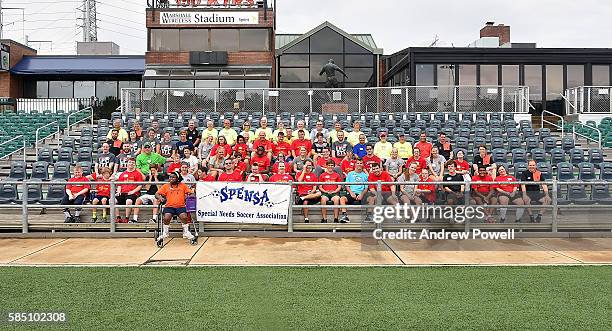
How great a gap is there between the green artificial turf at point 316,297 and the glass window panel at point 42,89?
103 feet

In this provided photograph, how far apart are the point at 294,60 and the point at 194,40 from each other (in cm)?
558

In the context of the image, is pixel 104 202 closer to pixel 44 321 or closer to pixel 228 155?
pixel 228 155

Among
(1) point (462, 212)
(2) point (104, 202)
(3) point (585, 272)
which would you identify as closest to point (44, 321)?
(2) point (104, 202)

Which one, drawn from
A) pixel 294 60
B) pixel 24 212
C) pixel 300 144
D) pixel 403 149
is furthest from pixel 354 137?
pixel 294 60

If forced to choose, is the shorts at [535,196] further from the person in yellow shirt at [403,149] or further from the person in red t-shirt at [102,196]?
the person in red t-shirt at [102,196]

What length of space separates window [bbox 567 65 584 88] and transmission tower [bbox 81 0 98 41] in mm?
63341

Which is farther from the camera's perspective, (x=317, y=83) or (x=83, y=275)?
(x=317, y=83)

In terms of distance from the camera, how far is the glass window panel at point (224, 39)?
2917cm

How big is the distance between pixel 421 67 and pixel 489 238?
1662cm

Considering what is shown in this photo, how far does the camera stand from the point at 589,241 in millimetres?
10844

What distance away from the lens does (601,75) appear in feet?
86.1

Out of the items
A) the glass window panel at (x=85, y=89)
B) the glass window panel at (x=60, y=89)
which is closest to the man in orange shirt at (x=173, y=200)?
the glass window panel at (x=85, y=89)

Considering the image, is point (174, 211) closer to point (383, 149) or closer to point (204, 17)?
point (383, 149)

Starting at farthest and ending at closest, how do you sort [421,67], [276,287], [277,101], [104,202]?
[421,67]
[277,101]
[104,202]
[276,287]
